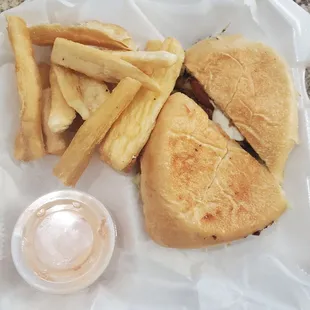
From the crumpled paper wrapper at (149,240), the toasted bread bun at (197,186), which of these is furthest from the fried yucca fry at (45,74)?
the toasted bread bun at (197,186)

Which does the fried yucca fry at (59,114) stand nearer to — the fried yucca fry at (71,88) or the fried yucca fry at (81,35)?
the fried yucca fry at (71,88)

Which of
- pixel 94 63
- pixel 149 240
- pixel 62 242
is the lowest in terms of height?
pixel 62 242

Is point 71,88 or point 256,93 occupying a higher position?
point 256,93

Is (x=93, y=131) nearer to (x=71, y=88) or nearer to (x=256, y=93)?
(x=71, y=88)

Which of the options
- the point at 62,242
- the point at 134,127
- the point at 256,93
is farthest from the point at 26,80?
the point at 256,93

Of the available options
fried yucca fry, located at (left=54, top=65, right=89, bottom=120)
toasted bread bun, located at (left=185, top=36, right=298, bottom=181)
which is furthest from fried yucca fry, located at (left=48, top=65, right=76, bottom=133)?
toasted bread bun, located at (left=185, top=36, right=298, bottom=181)

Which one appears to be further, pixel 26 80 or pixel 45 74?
pixel 45 74

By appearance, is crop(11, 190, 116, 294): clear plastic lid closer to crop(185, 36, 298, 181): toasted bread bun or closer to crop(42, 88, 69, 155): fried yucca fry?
crop(42, 88, 69, 155): fried yucca fry
